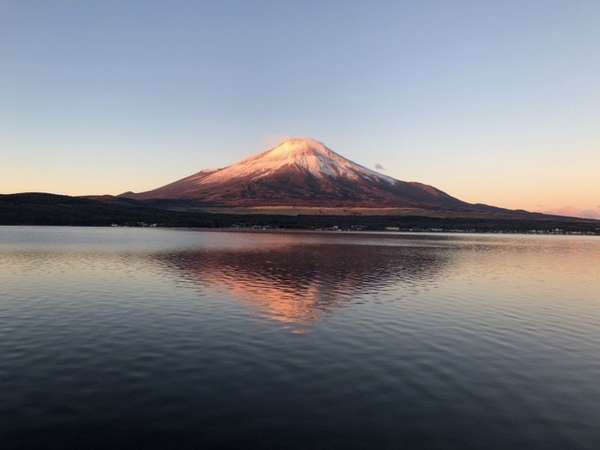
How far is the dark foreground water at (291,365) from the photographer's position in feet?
49.0

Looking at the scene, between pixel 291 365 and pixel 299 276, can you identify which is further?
pixel 299 276

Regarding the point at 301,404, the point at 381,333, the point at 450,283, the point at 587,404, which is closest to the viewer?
the point at 301,404

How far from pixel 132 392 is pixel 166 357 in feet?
16.0

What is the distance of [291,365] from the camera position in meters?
21.8

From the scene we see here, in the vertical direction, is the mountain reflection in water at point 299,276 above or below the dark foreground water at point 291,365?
above

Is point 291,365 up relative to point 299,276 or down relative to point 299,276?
down

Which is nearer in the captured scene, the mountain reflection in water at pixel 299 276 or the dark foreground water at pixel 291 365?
the dark foreground water at pixel 291 365

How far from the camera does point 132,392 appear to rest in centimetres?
1769

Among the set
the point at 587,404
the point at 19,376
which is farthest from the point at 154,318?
the point at 587,404

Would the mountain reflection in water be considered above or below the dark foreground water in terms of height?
above

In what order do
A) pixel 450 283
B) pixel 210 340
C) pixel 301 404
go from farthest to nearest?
pixel 450 283 < pixel 210 340 < pixel 301 404

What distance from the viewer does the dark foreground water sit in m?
14.9

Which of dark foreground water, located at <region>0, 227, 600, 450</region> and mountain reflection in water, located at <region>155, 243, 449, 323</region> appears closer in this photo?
dark foreground water, located at <region>0, 227, 600, 450</region>

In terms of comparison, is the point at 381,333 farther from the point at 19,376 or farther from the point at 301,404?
the point at 19,376
